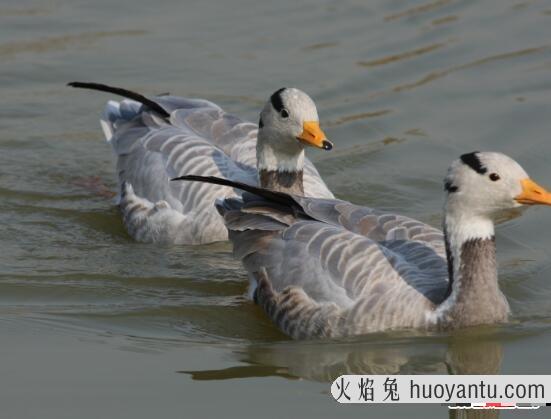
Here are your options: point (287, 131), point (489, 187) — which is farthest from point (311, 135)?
point (489, 187)

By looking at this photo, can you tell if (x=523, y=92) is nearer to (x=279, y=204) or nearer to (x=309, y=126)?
(x=309, y=126)

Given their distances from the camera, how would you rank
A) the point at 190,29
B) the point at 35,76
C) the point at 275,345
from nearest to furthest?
the point at 275,345 < the point at 35,76 < the point at 190,29

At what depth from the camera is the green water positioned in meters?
9.80

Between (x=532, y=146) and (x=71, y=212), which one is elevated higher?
(x=532, y=146)

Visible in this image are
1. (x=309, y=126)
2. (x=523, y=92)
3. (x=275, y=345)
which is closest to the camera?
(x=275, y=345)

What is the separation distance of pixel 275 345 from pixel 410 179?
176 inches

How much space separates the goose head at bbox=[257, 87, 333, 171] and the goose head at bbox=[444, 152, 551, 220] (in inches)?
78.6

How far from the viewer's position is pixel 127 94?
13711 millimetres

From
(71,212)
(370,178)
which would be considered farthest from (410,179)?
(71,212)

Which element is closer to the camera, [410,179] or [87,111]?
[410,179]

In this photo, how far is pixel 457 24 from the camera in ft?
61.0

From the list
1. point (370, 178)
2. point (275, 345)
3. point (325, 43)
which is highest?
point (325, 43)

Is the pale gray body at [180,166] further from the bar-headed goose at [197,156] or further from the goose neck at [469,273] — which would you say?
the goose neck at [469,273]

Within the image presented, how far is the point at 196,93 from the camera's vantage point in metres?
17.2
